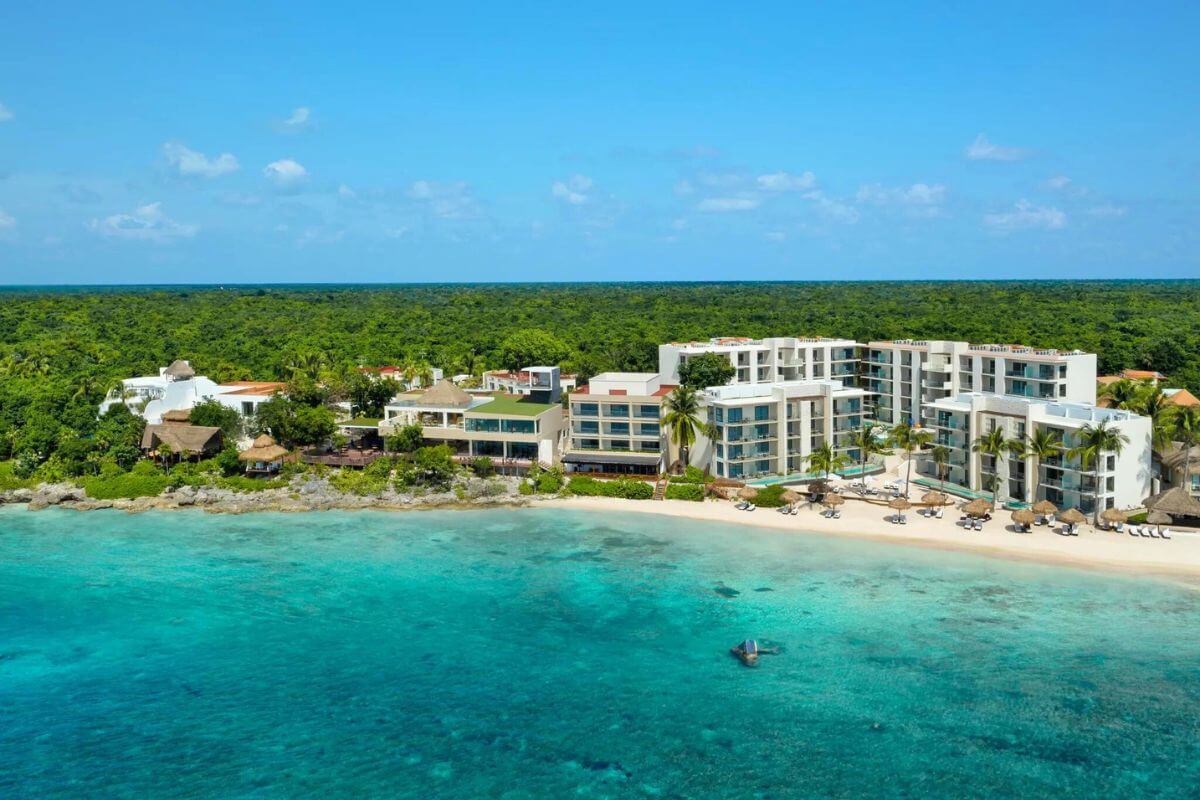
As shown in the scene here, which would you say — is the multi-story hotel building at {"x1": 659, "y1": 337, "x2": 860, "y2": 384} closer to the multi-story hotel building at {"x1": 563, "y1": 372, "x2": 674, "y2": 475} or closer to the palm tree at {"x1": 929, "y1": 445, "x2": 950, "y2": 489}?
the multi-story hotel building at {"x1": 563, "y1": 372, "x2": 674, "y2": 475}

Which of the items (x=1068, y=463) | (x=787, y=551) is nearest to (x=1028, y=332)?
(x=1068, y=463)

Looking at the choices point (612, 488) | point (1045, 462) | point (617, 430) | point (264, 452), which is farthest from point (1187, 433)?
point (264, 452)

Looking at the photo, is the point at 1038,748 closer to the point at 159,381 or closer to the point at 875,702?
the point at 875,702

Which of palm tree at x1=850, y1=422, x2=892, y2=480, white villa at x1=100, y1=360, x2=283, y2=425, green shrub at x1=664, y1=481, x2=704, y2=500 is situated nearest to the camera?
palm tree at x1=850, y1=422, x2=892, y2=480

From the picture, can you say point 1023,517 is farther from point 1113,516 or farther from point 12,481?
point 12,481

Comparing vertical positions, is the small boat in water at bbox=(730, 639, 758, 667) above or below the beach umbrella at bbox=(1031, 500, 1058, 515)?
below

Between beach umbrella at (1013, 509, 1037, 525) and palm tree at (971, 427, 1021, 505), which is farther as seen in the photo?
palm tree at (971, 427, 1021, 505)

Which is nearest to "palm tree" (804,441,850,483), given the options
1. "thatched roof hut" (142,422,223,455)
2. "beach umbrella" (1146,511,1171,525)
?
"beach umbrella" (1146,511,1171,525)
